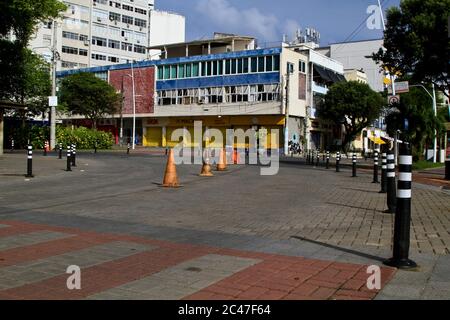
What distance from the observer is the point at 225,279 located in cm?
498

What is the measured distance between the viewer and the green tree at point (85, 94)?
61.6 m

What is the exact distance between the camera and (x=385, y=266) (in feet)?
18.5

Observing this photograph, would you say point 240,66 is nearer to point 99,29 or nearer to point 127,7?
point 99,29

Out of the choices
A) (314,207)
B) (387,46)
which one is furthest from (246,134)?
(314,207)

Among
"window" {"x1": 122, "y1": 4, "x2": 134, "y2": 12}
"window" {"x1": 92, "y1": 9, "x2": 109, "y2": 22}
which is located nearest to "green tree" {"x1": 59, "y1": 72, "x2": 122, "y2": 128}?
"window" {"x1": 92, "y1": 9, "x2": 109, "y2": 22}

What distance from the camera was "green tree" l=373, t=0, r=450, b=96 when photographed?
2347cm

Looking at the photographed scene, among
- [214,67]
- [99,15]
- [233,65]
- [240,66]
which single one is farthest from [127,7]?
[240,66]

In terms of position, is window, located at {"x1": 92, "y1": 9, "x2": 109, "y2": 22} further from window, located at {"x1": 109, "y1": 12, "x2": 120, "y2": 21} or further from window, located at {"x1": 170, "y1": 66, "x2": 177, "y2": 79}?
window, located at {"x1": 170, "y1": 66, "x2": 177, "y2": 79}

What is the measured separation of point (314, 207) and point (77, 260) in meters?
6.28

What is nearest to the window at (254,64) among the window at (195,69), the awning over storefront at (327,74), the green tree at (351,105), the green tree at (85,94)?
the window at (195,69)

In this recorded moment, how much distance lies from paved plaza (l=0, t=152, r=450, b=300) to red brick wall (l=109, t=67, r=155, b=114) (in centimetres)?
5675
